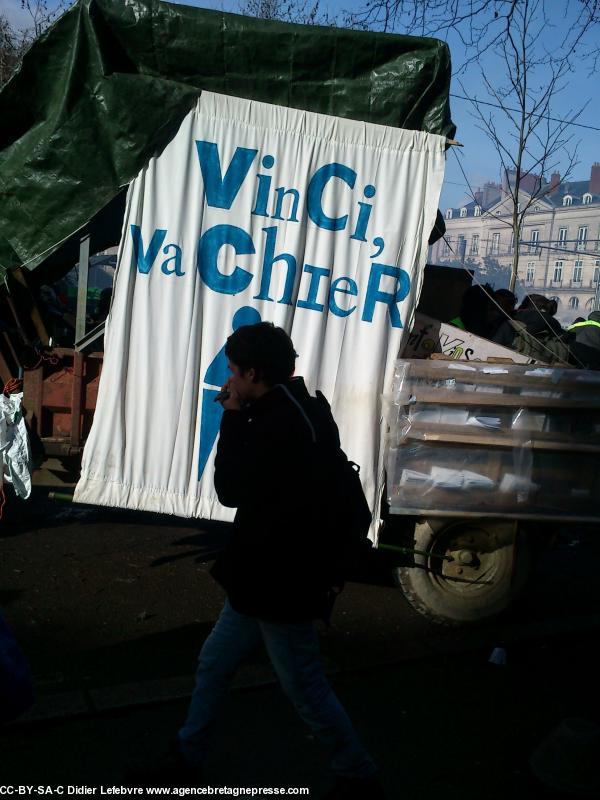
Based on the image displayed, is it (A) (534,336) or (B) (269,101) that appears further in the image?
(A) (534,336)

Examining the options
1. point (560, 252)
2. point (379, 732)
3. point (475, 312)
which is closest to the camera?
point (379, 732)

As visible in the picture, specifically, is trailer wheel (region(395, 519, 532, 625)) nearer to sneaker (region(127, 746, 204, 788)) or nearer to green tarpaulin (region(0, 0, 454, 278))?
sneaker (region(127, 746, 204, 788))

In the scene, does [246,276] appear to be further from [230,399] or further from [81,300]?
[230,399]

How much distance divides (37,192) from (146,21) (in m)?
1.08

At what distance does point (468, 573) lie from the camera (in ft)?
16.2

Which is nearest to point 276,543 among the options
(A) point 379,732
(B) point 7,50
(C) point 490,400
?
(A) point 379,732

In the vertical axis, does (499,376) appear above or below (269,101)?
below

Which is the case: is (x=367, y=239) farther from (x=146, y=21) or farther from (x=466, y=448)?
(x=146, y=21)

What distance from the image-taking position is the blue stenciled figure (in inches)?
177

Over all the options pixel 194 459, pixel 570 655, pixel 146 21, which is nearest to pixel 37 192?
pixel 146 21

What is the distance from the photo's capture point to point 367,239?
4543 millimetres

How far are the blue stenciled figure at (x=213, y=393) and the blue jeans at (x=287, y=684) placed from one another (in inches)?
65.6

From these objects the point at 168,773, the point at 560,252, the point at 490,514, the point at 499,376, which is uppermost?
the point at 560,252

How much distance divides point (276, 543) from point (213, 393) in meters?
1.94
